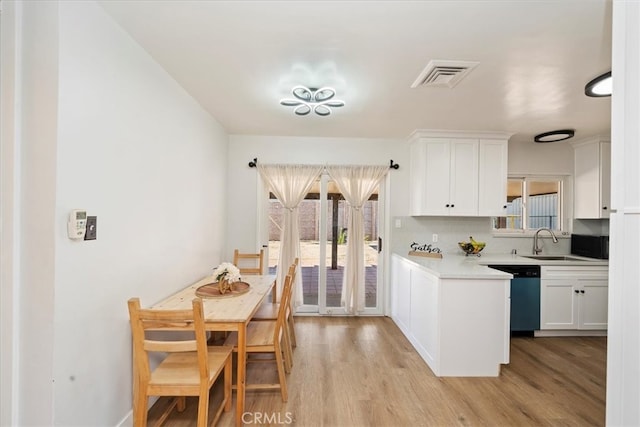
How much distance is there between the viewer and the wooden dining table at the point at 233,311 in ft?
6.13

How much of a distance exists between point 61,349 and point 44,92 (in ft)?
3.72

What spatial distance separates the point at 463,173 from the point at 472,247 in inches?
37.5

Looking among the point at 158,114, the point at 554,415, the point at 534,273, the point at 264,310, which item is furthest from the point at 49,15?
the point at 534,273

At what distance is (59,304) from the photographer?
131 cm

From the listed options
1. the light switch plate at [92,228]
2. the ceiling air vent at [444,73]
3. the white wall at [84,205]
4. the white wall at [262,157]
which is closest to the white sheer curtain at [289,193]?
the white wall at [262,157]

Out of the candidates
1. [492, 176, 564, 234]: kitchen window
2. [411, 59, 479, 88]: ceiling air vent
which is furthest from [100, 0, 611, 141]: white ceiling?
[492, 176, 564, 234]: kitchen window

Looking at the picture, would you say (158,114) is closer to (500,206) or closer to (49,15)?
(49,15)

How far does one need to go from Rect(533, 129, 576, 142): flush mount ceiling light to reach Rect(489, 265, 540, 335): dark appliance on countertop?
1.56 m

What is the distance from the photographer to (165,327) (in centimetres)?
165

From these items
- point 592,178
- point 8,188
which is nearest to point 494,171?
point 592,178

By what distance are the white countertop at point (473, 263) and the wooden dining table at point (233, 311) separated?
5.31 feet

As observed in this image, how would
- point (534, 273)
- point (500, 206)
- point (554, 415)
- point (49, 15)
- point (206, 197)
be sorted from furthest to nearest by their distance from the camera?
1. point (500, 206)
2. point (534, 273)
3. point (206, 197)
4. point (554, 415)
5. point (49, 15)

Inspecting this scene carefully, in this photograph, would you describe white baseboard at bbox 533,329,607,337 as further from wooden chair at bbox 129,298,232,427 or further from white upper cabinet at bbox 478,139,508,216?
wooden chair at bbox 129,298,232,427

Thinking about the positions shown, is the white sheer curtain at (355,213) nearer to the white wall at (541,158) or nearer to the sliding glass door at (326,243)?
the sliding glass door at (326,243)
